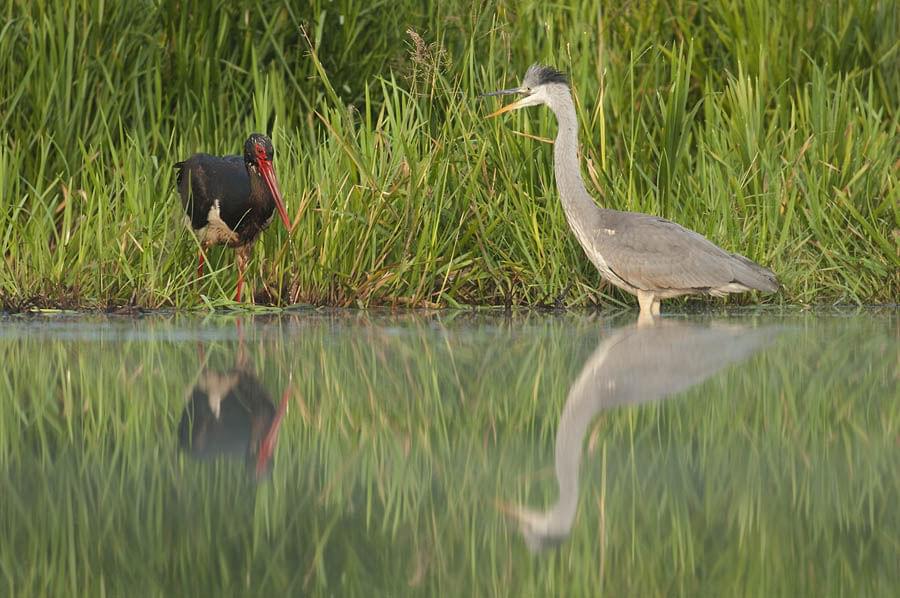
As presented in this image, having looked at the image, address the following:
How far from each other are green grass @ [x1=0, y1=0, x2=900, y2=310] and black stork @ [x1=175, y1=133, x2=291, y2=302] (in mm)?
107

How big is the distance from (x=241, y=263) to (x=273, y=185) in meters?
0.45

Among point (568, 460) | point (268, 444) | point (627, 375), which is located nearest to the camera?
point (568, 460)

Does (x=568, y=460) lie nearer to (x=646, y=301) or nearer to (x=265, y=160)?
(x=646, y=301)

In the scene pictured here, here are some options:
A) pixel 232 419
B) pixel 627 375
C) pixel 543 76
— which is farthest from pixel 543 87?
pixel 232 419

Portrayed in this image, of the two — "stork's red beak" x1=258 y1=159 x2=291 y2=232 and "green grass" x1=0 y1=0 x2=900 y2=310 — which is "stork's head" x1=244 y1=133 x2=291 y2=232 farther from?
"green grass" x1=0 y1=0 x2=900 y2=310

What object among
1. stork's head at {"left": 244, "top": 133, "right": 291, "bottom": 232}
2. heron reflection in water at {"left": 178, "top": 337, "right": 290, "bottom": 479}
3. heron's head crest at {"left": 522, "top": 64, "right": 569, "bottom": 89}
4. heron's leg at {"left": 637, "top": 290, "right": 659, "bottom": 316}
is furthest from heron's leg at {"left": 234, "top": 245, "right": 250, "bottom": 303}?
heron reflection in water at {"left": 178, "top": 337, "right": 290, "bottom": 479}

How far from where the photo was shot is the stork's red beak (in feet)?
24.9

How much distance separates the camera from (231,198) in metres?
7.94

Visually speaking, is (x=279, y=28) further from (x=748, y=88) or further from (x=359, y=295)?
(x=748, y=88)

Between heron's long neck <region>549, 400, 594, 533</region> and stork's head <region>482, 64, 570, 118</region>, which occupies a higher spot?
stork's head <region>482, 64, 570, 118</region>

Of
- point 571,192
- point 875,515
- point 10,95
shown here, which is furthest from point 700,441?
point 10,95

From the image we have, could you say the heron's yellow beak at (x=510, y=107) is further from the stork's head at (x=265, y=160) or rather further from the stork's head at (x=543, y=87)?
the stork's head at (x=265, y=160)

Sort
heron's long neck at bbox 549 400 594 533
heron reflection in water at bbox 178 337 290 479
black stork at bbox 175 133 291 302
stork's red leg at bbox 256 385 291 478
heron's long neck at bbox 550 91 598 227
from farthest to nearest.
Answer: black stork at bbox 175 133 291 302
heron's long neck at bbox 550 91 598 227
heron reflection in water at bbox 178 337 290 479
stork's red leg at bbox 256 385 291 478
heron's long neck at bbox 549 400 594 533

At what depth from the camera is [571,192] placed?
7.39 metres
